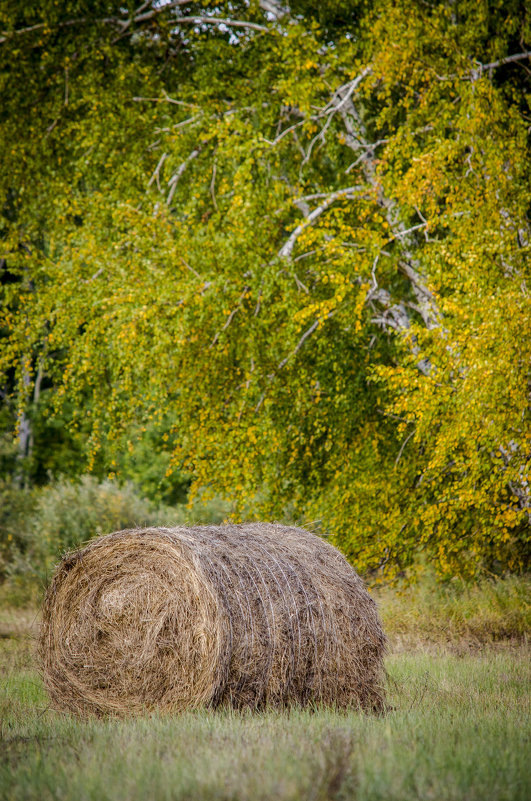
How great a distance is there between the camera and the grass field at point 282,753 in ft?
12.3

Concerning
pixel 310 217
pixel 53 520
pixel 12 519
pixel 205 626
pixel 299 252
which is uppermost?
pixel 310 217

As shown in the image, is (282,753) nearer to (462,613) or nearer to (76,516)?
(462,613)

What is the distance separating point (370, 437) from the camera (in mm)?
11109

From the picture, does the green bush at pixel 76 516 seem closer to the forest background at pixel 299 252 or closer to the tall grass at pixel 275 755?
the forest background at pixel 299 252

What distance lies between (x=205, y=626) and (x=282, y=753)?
1614 millimetres

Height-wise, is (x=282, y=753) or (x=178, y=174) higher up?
(x=178, y=174)

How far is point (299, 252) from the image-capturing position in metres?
11.5

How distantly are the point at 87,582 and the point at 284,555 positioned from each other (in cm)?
153

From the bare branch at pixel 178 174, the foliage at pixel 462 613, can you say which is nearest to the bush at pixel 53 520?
the foliage at pixel 462 613

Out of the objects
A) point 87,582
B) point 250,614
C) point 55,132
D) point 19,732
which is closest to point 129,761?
point 19,732

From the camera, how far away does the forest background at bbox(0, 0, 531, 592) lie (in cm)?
872

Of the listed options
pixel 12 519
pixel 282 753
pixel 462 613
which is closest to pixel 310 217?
pixel 462 613

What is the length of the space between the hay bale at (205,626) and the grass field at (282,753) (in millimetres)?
295

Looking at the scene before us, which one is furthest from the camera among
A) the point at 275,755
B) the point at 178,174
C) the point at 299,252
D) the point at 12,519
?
the point at 12,519
